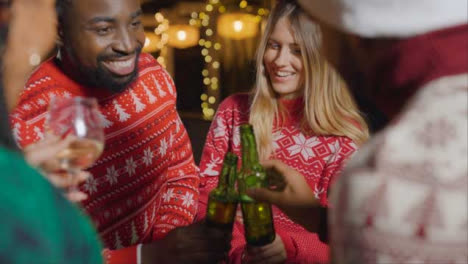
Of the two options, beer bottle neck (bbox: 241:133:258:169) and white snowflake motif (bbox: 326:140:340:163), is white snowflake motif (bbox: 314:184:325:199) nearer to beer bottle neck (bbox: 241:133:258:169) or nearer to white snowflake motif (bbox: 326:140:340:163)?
white snowflake motif (bbox: 326:140:340:163)

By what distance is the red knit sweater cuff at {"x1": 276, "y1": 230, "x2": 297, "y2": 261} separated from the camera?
179 cm

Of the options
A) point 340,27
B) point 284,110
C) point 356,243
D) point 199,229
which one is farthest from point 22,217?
point 284,110

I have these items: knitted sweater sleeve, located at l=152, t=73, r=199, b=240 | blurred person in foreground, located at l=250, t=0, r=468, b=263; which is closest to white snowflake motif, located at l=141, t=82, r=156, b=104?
knitted sweater sleeve, located at l=152, t=73, r=199, b=240

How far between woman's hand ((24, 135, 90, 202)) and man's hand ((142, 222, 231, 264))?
317 millimetres

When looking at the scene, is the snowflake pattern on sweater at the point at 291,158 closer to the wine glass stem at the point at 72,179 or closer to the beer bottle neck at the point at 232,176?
the beer bottle neck at the point at 232,176

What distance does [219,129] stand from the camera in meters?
2.26

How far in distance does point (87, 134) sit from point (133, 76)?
2.33 feet

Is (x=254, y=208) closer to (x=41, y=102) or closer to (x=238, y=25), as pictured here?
(x=41, y=102)

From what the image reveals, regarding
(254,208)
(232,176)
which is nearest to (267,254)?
(254,208)

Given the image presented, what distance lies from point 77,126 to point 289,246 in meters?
0.83

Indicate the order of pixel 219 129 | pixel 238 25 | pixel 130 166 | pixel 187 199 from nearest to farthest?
pixel 130 166
pixel 187 199
pixel 219 129
pixel 238 25

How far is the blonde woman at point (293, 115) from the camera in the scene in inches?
81.4

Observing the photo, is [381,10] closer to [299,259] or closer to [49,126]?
[49,126]

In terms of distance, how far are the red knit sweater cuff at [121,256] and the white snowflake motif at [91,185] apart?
466mm
